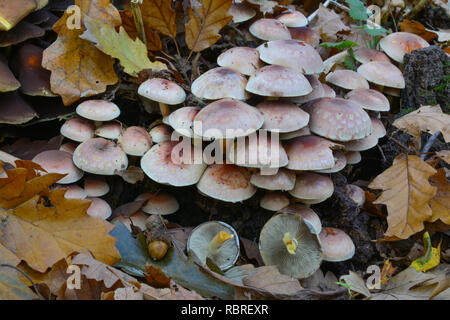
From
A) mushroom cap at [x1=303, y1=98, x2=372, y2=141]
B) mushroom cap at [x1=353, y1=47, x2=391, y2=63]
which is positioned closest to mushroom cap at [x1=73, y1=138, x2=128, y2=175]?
mushroom cap at [x1=303, y1=98, x2=372, y2=141]

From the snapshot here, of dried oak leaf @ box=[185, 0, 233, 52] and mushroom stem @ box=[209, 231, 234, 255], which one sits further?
dried oak leaf @ box=[185, 0, 233, 52]

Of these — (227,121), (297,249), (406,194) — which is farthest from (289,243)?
(406,194)

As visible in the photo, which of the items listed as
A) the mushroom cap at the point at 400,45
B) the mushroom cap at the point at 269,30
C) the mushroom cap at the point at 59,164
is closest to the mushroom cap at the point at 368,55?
the mushroom cap at the point at 400,45

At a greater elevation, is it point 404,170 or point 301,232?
point 404,170

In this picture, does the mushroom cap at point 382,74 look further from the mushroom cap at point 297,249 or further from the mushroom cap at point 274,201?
the mushroom cap at point 297,249

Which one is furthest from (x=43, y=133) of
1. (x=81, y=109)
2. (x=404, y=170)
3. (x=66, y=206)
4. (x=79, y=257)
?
(x=404, y=170)

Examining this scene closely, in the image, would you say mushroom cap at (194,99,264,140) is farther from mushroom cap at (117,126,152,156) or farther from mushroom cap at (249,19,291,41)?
mushroom cap at (249,19,291,41)

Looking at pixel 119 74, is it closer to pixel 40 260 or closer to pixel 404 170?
pixel 40 260
